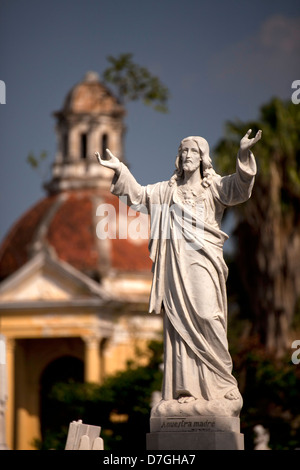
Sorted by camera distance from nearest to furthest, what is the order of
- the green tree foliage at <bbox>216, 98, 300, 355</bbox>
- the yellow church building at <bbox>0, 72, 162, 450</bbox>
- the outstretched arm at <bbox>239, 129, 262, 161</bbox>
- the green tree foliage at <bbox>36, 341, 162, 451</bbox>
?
the outstretched arm at <bbox>239, 129, 262, 161</bbox>, the green tree foliage at <bbox>36, 341, 162, 451</bbox>, the green tree foliage at <bbox>216, 98, 300, 355</bbox>, the yellow church building at <bbox>0, 72, 162, 450</bbox>

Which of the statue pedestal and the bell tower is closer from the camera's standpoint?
the statue pedestal

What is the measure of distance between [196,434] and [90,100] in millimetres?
38752

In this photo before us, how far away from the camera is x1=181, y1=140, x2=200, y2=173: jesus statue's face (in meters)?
10.6

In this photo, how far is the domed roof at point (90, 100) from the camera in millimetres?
47694

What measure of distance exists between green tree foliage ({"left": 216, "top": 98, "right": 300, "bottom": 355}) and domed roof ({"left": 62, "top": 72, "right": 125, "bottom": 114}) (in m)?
11.8

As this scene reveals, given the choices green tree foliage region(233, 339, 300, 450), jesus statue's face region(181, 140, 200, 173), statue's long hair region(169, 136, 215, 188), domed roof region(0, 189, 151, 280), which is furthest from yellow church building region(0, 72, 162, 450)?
jesus statue's face region(181, 140, 200, 173)

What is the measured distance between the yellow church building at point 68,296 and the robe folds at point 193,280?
91.2 feet

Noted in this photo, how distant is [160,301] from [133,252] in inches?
1270

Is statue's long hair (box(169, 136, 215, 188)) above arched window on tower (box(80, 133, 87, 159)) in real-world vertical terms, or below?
below

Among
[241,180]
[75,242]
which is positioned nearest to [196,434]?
[241,180]

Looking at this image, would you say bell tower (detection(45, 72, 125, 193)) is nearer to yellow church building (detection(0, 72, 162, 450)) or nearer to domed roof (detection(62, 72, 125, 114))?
domed roof (detection(62, 72, 125, 114))

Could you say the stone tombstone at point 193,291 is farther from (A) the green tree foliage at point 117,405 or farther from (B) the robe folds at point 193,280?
(A) the green tree foliage at point 117,405

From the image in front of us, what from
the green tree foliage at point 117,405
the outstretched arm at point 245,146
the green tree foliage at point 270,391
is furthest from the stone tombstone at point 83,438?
the green tree foliage at point 270,391

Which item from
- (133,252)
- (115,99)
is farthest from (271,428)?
(115,99)
